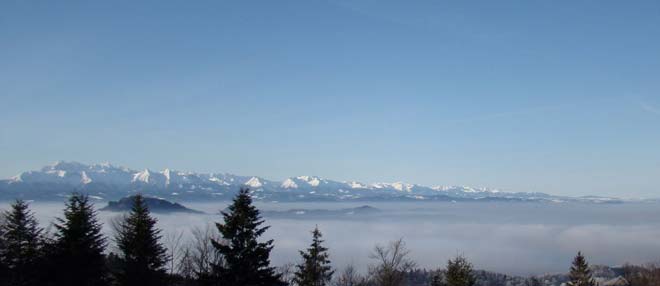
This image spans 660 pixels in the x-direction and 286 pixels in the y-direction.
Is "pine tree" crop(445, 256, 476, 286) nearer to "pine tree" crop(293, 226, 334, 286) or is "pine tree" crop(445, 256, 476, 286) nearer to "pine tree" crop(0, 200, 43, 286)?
"pine tree" crop(293, 226, 334, 286)

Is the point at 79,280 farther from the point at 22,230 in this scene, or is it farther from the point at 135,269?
the point at 22,230

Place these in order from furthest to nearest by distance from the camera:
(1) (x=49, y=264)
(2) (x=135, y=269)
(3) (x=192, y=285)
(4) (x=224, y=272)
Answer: (3) (x=192, y=285)
(2) (x=135, y=269)
(1) (x=49, y=264)
(4) (x=224, y=272)

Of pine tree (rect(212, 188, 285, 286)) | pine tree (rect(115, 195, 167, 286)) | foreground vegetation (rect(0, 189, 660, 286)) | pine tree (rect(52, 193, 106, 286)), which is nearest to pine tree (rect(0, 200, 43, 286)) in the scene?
foreground vegetation (rect(0, 189, 660, 286))

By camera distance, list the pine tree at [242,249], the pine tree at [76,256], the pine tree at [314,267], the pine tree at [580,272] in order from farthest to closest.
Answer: the pine tree at [580,272] → the pine tree at [314,267] → the pine tree at [76,256] → the pine tree at [242,249]

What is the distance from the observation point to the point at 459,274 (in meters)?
41.6

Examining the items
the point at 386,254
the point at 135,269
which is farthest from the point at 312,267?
the point at 135,269

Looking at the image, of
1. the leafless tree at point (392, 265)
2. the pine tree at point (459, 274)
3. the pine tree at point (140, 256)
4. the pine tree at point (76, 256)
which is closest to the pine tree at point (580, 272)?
the leafless tree at point (392, 265)

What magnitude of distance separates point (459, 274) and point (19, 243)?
37242mm

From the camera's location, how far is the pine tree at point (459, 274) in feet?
136

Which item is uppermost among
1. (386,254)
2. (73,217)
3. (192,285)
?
(73,217)

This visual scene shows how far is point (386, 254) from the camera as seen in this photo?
52.4 m

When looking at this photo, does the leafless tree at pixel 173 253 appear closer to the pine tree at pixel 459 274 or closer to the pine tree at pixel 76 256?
the pine tree at pixel 76 256

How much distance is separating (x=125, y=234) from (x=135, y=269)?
8.63 ft

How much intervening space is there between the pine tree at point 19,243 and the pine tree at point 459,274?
107 ft
